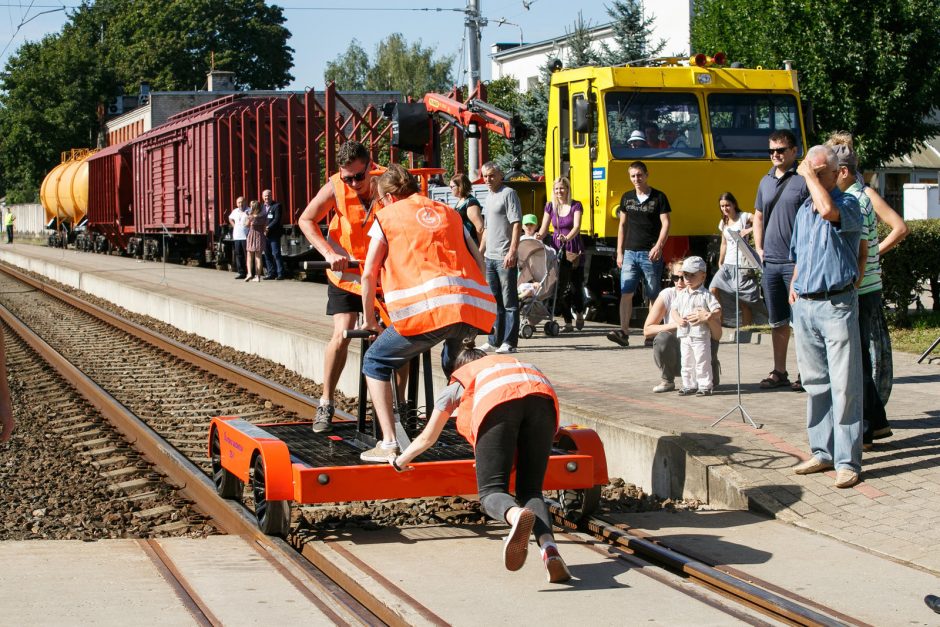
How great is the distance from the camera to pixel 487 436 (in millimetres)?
5754

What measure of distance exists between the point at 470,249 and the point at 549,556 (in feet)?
6.62

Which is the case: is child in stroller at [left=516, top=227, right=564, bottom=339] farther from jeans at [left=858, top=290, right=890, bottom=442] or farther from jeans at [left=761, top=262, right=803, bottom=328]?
jeans at [left=858, top=290, right=890, bottom=442]

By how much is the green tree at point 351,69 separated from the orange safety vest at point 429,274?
9935cm

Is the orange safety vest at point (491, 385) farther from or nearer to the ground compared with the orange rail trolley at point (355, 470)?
farther from the ground

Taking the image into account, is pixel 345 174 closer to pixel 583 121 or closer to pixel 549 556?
pixel 549 556

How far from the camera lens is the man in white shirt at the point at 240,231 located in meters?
27.7

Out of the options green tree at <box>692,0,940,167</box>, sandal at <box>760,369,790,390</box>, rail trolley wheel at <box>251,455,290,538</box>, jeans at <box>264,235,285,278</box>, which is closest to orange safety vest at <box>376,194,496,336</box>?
rail trolley wheel at <box>251,455,290,538</box>

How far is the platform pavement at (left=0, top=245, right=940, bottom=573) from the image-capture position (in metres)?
6.67

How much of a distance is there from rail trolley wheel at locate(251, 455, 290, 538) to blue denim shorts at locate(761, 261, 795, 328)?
4164 millimetres

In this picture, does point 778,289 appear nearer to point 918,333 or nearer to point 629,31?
point 918,333

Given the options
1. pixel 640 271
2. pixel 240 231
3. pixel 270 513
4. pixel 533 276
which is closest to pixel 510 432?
pixel 270 513

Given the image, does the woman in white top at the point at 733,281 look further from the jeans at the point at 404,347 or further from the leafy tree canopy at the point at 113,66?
the leafy tree canopy at the point at 113,66

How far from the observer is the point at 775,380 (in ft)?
33.0

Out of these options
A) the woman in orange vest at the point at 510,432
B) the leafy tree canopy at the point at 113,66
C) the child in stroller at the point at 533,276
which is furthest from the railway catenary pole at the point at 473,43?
the leafy tree canopy at the point at 113,66
